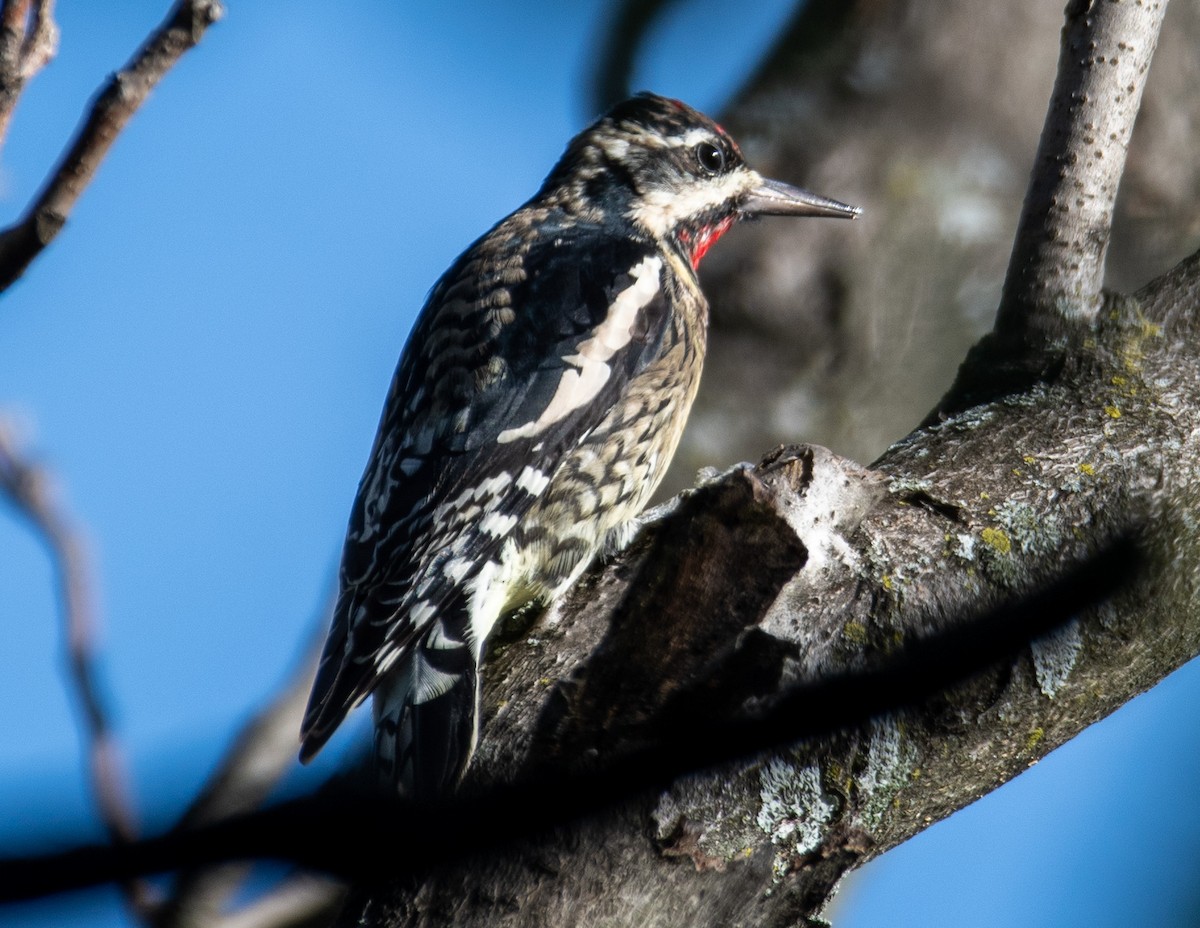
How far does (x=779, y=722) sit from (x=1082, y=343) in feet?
5.61

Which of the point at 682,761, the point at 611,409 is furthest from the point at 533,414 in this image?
the point at 682,761

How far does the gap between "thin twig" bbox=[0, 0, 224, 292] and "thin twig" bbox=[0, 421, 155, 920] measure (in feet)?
4.98

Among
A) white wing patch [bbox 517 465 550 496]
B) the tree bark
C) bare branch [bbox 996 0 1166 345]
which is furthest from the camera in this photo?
white wing patch [bbox 517 465 550 496]

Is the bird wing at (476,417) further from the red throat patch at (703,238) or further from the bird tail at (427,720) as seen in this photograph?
the red throat patch at (703,238)

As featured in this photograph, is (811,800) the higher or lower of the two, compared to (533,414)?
lower

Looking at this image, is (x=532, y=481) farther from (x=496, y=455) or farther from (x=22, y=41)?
(x=22, y=41)

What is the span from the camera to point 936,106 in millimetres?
4527

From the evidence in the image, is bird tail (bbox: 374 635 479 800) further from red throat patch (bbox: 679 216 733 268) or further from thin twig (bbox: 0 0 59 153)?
red throat patch (bbox: 679 216 733 268)

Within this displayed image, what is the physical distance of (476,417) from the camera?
111 inches

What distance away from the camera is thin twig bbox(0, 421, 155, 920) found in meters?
2.69

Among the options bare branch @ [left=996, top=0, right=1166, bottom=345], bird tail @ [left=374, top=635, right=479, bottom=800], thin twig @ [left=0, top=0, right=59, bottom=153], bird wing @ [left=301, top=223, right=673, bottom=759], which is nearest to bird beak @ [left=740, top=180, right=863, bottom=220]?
bird wing @ [left=301, top=223, right=673, bottom=759]

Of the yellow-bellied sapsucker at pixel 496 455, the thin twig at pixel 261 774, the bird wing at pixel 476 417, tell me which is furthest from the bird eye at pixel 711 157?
the thin twig at pixel 261 774

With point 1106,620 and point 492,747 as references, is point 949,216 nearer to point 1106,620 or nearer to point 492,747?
point 1106,620

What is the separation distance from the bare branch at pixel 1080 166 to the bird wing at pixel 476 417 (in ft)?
2.88
